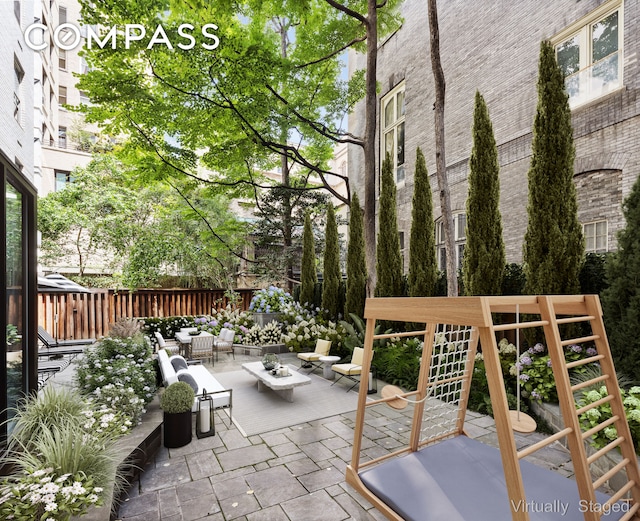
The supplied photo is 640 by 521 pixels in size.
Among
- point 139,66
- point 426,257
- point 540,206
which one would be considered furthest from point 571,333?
point 139,66

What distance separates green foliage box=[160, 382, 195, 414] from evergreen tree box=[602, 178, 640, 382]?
17.5 feet

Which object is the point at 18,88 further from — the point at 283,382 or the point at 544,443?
the point at 544,443

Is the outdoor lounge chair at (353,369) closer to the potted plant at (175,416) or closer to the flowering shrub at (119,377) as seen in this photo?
the potted plant at (175,416)

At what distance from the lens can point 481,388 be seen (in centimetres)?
545

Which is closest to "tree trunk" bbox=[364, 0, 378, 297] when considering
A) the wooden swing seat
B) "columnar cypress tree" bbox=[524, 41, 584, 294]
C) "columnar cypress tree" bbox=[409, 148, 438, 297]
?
"columnar cypress tree" bbox=[409, 148, 438, 297]

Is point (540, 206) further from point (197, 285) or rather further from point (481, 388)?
point (197, 285)

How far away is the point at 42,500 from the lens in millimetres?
1978

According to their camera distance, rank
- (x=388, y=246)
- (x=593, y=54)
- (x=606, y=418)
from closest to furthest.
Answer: (x=606, y=418)
(x=593, y=54)
(x=388, y=246)

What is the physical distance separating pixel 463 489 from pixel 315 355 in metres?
5.06

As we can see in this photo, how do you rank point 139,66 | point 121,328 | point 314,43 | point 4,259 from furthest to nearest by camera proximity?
point 314,43 < point 139,66 < point 121,328 < point 4,259

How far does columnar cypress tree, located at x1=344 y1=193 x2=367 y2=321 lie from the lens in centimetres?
990

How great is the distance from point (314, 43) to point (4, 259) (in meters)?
9.17

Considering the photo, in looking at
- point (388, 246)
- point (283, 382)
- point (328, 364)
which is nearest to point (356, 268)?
point (388, 246)

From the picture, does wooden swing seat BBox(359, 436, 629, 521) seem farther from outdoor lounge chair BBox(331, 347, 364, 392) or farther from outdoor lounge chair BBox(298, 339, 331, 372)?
outdoor lounge chair BBox(298, 339, 331, 372)
